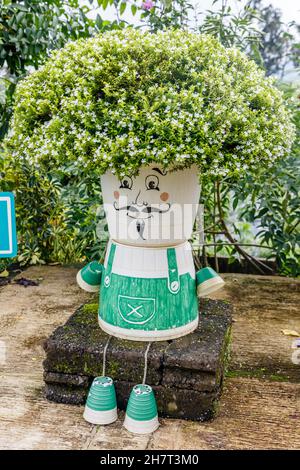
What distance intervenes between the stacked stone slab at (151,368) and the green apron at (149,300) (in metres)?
0.08

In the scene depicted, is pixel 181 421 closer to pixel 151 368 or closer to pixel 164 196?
pixel 151 368

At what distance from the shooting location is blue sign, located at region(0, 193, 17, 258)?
1.60 m

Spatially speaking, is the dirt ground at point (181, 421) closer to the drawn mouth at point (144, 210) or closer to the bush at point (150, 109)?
the drawn mouth at point (144, 210)

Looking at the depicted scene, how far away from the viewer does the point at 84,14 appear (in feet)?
12.6

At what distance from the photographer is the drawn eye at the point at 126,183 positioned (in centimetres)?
211

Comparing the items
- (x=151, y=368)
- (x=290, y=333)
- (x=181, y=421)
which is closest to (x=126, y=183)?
(x=151, y=368)

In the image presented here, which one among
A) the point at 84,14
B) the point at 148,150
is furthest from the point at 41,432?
the point at 84,14

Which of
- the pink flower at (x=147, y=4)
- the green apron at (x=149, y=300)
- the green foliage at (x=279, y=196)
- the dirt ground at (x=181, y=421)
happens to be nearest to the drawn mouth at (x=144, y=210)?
the green apron at (x=149, y=300)

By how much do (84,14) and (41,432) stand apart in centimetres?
305

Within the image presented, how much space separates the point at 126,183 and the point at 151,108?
37 cm

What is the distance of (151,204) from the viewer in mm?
2115

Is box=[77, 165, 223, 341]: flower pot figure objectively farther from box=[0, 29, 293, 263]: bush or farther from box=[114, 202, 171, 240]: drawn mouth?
box=[0, 29, 293, 263]: bush

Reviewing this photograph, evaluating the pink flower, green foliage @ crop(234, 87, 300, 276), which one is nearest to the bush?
green foliage @ crop(234, 87, 300, 276)

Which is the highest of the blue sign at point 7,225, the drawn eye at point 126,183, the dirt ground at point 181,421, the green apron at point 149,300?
the drawn eye at point 126,183
